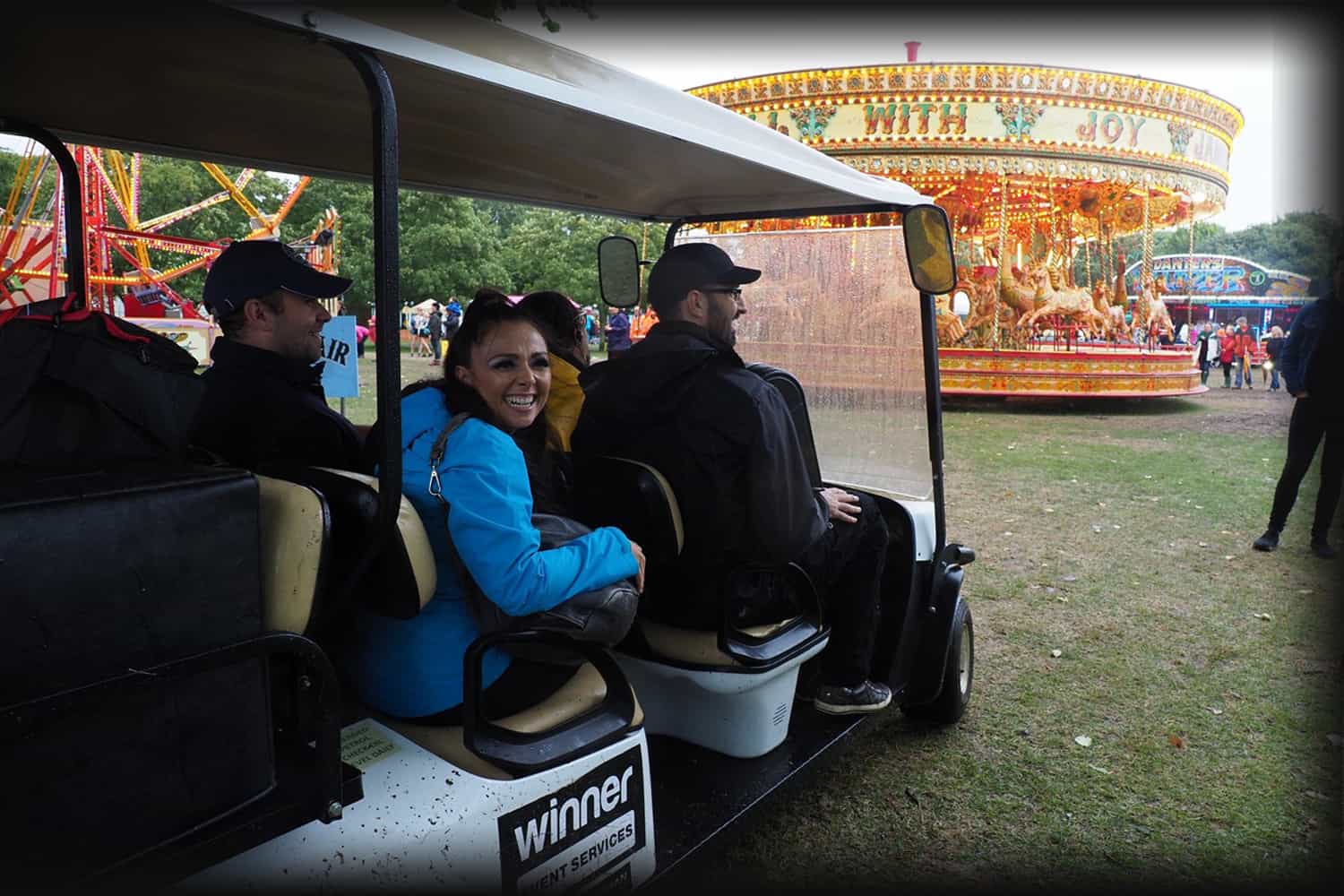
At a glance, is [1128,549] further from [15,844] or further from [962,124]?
[962,124]

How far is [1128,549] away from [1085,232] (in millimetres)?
15785

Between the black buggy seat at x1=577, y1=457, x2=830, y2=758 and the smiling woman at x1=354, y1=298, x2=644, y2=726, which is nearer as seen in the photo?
the smiling woman at x1=354, y1=298, x2=644, y2=726

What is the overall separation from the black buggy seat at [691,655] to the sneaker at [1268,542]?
483 centimetres

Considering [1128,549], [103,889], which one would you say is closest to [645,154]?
[103,889]

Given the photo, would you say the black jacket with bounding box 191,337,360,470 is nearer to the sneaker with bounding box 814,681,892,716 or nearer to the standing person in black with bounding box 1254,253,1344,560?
the sneaker with bounding box 814,681,892,716

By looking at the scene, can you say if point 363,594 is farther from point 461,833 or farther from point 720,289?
point 720,289

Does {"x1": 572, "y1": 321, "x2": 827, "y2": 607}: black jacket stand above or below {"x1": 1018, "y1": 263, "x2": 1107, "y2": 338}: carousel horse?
below

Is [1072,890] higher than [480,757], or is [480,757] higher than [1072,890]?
[480,757]

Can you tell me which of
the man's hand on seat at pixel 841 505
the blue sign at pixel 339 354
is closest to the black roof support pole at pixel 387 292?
the man's hand on seat at pixel 841 505

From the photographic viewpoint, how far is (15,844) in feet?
3.55

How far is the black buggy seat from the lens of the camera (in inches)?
94.4

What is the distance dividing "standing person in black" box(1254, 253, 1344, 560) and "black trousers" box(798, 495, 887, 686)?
13.6 ft

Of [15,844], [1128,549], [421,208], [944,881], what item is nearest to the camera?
[15,844]

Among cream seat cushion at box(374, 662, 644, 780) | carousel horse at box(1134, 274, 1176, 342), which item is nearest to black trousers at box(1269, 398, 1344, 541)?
cream seat cushion at box(374, 662, 644, 780)
